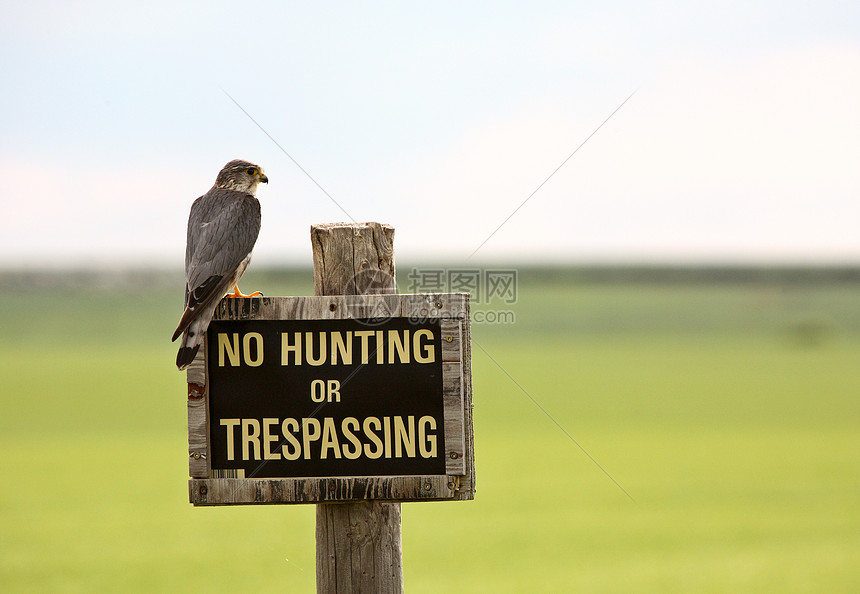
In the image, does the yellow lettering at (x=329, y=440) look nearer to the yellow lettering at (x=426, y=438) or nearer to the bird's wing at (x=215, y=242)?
the yellow lettering at (x=426, y=438)

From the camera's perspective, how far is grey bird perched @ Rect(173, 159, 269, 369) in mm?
2627

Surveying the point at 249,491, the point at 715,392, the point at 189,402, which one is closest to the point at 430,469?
the point at 249,491

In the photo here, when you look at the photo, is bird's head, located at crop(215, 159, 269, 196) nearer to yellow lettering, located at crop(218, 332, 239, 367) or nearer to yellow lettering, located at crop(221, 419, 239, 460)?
yellow lettering, located at crop(218, 332, 239, 367)

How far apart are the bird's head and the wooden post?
97 cm

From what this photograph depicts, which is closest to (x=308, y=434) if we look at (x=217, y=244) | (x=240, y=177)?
(x=217, y=244)

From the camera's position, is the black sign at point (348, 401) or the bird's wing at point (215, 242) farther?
the bird's wing at point (215, 242)

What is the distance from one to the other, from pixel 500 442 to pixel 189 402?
1341cm

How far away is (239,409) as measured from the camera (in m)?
2.59

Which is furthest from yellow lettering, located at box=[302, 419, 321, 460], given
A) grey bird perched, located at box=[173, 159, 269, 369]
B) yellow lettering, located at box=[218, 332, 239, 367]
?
grey bird perched, located at box=[173, 159, 269, 369]

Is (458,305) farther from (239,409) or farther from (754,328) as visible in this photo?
(754,328)

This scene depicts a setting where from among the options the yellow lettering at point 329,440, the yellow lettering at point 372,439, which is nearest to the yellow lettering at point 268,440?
the yellow lettering at point 329,440

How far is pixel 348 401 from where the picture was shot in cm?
256

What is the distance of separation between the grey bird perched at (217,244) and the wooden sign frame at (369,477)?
0.12 m

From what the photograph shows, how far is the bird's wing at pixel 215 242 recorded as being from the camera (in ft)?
8.96
